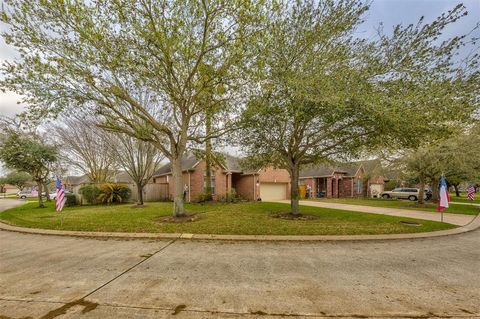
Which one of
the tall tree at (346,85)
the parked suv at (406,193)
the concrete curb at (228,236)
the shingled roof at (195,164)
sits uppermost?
the tall tree at (346,85)

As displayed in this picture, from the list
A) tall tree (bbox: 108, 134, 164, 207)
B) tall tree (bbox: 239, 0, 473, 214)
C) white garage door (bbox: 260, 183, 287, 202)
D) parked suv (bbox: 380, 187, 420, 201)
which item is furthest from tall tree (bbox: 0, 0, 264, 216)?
parked suv (bbox: 380, 187, 420, 201)

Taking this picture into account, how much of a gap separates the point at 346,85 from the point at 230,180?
1655 cm

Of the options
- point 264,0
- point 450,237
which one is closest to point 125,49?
point 264,0

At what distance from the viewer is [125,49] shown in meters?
9.04

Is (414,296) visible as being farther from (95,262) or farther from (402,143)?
(402,143)

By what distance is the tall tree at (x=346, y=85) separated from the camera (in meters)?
8.26

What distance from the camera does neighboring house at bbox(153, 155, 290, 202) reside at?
2247cm

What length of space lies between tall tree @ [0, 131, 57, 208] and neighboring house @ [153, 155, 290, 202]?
32.9ft

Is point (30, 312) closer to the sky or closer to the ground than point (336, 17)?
closer to the ground

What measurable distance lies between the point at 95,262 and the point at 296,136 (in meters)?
9.51

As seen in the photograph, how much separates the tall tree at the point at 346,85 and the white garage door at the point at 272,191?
580 inches

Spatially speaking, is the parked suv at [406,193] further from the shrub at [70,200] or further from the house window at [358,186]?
the shrub at [70,200]

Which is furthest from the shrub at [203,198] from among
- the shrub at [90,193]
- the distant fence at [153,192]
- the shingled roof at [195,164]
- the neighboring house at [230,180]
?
the shrub at [90,193]

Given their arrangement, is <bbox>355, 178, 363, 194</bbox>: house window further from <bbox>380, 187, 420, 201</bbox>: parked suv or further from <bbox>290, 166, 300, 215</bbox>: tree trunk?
<bbox>290, 166, 300, 215</bbox>: tree trunk
